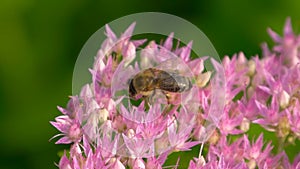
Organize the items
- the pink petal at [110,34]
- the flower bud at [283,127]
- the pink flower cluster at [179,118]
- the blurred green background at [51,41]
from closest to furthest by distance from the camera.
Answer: the pink flower cluster at [179,118] < the flower bud at [283,127] < the pink petal at [110,34] < the blurred green background at [51,41]

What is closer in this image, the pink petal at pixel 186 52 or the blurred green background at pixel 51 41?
the pink petal at pixel 186 52

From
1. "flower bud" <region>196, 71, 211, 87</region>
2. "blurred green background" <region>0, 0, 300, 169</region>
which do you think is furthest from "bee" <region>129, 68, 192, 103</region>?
"blurred green background" <region>0, 0, 300, 169</region>

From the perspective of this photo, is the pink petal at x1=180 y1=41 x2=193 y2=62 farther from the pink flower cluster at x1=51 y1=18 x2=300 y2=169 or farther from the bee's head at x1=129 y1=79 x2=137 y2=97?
the bee's head at x1=129 y1=79 x2=137 y2=97

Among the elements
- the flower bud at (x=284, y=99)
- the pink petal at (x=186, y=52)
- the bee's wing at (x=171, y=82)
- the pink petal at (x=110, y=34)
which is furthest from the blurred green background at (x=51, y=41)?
the bee's wing at (x=171, y=82)

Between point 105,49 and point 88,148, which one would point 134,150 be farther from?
point 105,49

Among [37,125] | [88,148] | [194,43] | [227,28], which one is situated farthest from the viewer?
[227,28]

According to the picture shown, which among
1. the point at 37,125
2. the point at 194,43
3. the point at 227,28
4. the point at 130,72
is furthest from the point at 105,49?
the point at 227,28

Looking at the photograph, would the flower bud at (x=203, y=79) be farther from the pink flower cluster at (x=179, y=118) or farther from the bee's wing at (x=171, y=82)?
the bee's wing at (x=171, y=82)
